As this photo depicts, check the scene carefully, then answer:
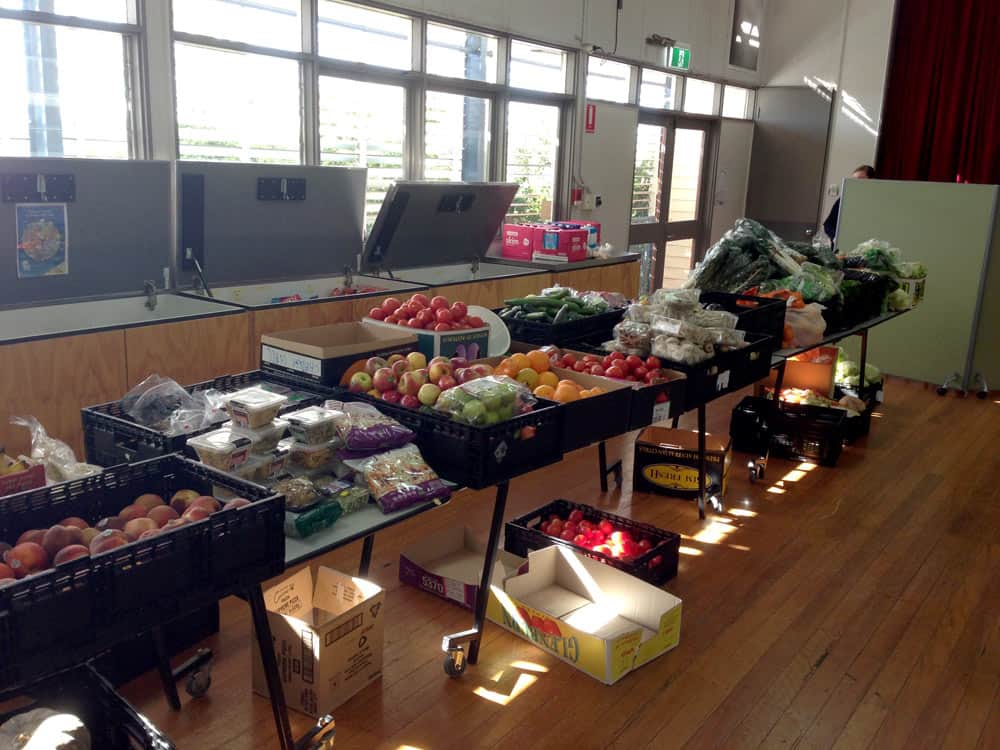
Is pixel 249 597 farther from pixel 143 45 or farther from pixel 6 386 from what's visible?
pixel 143 45

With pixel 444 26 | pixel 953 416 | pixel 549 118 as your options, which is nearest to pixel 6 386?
pixel 444 26

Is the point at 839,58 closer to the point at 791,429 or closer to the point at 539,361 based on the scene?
the point at 791,429

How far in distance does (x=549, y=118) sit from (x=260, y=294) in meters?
3.11

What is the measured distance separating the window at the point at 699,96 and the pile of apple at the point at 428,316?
5769mm

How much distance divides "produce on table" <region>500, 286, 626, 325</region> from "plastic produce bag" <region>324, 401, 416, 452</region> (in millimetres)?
1177

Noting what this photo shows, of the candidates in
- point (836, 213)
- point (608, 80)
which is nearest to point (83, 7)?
point (608, 80)

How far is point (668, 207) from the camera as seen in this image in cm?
809

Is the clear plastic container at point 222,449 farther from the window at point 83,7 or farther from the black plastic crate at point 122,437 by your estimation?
the window at point 83,7

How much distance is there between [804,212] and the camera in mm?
8742

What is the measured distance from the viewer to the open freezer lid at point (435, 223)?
444 cm

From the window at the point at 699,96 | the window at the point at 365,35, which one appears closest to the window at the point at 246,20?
the window at the point at 365,35

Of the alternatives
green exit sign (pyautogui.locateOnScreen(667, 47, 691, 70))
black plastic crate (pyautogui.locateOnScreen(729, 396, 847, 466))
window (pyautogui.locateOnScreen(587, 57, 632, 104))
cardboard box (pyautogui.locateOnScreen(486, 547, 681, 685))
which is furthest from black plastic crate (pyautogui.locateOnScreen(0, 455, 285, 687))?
green exit sign (pyautogui.locateOnScreen(667, 47, 691, 70))

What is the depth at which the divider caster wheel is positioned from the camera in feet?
8.13

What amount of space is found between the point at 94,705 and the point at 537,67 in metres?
5.36
